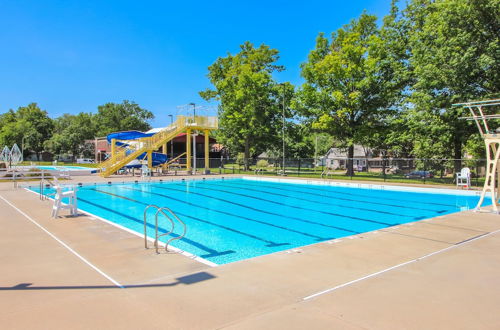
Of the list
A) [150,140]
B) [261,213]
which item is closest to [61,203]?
[261,213]

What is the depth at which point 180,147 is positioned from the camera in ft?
159

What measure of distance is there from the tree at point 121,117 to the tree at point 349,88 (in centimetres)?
5095

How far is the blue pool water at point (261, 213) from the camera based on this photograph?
829 cm

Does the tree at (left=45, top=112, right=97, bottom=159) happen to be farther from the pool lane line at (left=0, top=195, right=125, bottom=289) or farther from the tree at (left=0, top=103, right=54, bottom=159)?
the pool lane line at (left=0, top=195, right=125, bottom=289)

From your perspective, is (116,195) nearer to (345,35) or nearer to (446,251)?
(446,251)

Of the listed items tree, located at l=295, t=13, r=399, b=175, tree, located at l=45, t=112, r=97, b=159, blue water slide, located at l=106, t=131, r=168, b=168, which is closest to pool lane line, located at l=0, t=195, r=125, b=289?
blue water slide, located at l=106, t=131, r=168, b=168

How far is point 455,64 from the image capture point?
63.8 ft

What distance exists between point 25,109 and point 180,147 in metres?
54.8

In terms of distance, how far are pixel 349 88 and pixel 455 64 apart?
33.9ft

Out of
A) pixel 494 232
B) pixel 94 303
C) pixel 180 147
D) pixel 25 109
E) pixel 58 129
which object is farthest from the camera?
pixel 58 129

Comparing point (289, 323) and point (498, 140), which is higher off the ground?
point (498, 140)

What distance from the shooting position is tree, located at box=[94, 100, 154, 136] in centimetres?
7012

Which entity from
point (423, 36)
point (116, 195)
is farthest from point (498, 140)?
point (423, 36)

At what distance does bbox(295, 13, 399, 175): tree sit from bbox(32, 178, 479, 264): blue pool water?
421 inches
